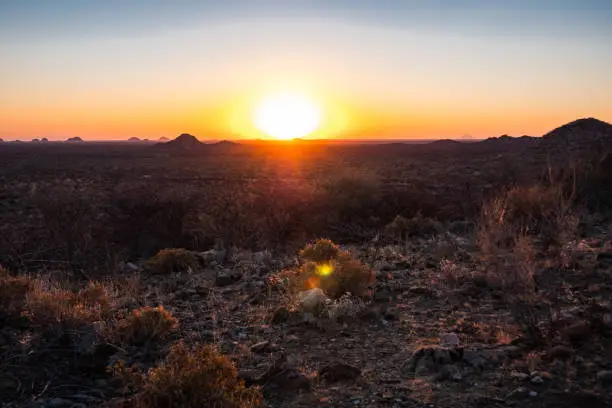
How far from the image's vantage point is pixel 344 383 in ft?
14.8

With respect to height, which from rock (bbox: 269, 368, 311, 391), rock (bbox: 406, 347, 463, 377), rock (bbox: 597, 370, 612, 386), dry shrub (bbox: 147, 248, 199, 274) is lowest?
dry shrub (bbox: 147, 248, 199, 274)

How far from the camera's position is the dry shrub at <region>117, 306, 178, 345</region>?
5.62 m

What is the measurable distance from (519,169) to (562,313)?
84.6 feet

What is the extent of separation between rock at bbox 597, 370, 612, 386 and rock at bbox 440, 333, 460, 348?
4.06 ft

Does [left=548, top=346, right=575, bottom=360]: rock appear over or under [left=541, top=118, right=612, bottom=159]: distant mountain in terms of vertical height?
under

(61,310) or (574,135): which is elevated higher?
(574,135)

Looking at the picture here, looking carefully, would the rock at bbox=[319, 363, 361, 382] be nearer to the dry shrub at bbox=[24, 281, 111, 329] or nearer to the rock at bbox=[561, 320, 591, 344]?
the rock at bbox=[561, 320, 591, 344]

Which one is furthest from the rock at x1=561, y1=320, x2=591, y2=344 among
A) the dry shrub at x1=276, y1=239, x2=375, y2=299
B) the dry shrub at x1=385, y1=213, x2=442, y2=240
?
the dry shrub at x1=385, y1=213, x2=442, y2=240

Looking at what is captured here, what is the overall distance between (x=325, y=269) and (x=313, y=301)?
110cm

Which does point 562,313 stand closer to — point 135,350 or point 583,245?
point 583,245

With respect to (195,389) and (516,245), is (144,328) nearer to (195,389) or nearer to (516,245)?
(195,389)

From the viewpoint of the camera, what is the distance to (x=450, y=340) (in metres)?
5.17

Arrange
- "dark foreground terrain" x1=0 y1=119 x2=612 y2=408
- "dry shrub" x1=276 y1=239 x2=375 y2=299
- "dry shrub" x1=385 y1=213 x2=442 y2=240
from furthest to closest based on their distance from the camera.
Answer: "dry shrub" x1=385 y1=213 x2=442 y2=240, "dry shrub" x1=276 y1=239 x2=375 y2=299, "dark foreground terrain" x1=0 y1=119 x2=612 y2=408

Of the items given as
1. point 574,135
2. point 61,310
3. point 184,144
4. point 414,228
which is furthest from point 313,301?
point 184,144
